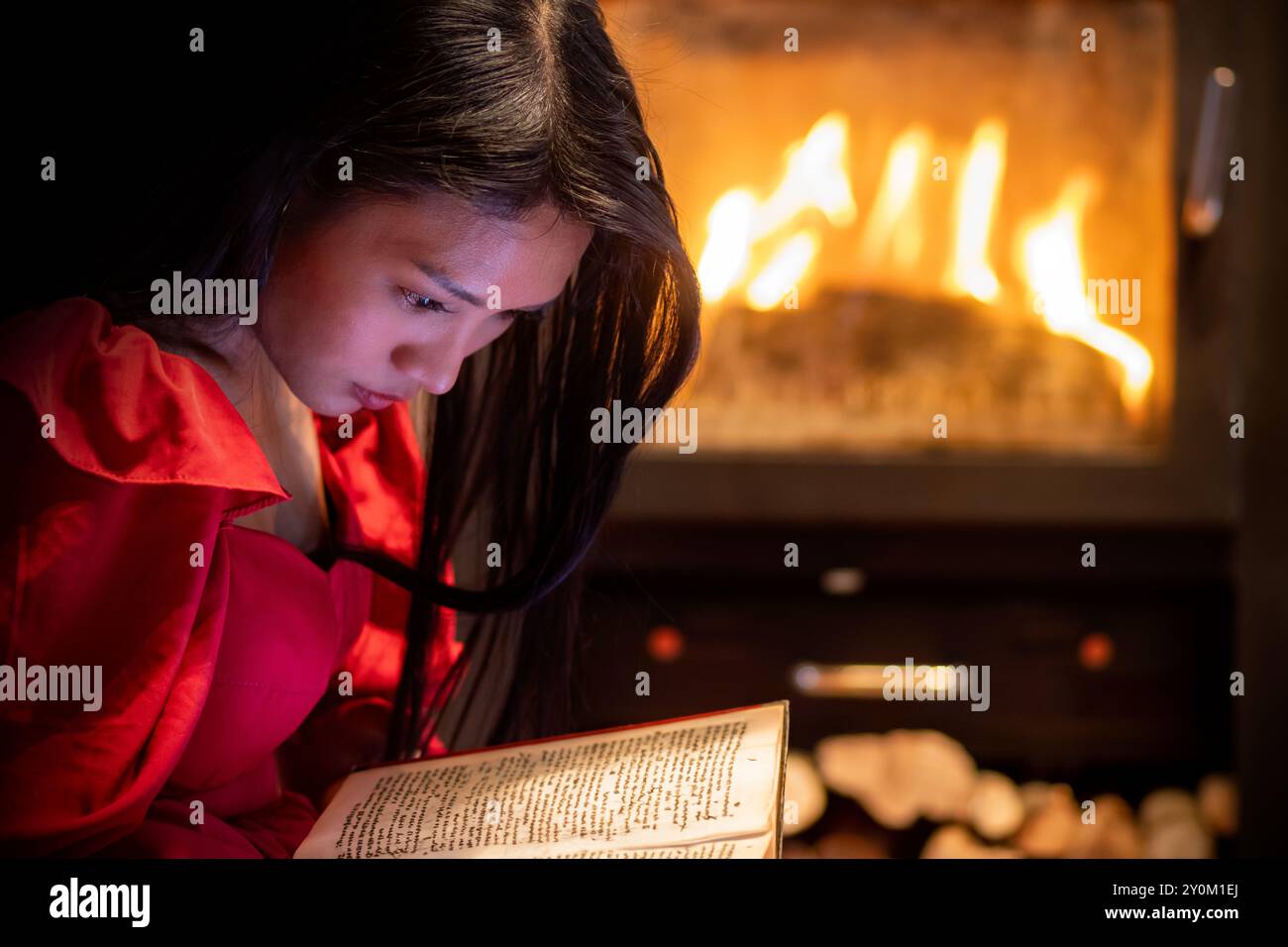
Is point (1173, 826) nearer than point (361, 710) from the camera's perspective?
No

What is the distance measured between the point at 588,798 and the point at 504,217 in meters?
0.23

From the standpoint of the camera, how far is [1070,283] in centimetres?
127

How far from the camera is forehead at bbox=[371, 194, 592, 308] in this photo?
485 millimetres

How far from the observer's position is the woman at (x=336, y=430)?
0.41 meters

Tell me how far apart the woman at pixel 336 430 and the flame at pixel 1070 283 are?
0.81 meters

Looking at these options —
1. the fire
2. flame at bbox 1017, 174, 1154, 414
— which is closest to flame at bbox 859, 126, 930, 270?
the fire

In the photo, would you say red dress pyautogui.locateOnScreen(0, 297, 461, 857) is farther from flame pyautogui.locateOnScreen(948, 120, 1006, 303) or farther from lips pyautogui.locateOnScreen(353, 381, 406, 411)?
flame pyautogui.locateOnScreen(948, 120, 1006, 303)

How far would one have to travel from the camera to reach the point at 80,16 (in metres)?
0.46

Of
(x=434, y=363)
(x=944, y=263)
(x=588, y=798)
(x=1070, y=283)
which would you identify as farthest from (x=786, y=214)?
(x=588, y=798)

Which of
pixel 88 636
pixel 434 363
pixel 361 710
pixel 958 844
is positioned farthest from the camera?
pixel 958 844

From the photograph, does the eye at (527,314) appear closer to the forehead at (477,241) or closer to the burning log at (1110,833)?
the forehead at (477,241)

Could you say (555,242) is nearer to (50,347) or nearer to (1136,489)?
(50,347)

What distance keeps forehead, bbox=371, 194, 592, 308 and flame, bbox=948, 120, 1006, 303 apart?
2.76 feet

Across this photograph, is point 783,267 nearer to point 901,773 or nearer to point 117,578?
point 901,773
